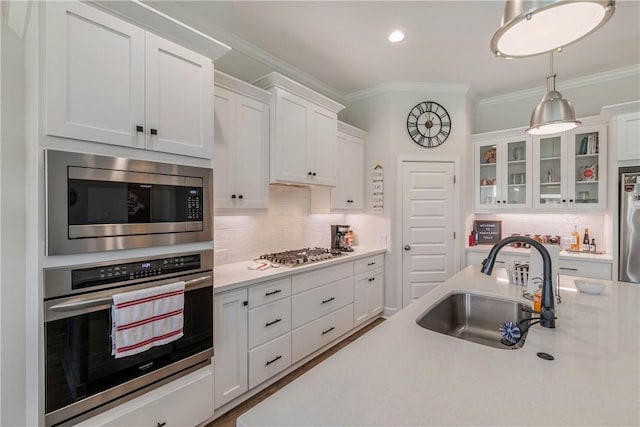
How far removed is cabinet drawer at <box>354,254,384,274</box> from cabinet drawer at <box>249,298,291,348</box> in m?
1.08

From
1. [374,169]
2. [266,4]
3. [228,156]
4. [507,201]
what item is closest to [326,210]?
[374,169]

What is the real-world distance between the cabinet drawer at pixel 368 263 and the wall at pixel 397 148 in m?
0.14

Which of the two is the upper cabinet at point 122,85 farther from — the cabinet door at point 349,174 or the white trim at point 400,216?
the white trim at point 400,216

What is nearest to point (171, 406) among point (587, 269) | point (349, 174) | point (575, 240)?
point (349, 174)

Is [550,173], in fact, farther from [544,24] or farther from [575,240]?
[544,24]

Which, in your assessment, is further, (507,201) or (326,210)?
(507,201)

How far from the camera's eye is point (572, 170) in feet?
11.2

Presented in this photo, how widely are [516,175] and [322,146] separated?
2572 millimetres

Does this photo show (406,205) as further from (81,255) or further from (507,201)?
(81,255)

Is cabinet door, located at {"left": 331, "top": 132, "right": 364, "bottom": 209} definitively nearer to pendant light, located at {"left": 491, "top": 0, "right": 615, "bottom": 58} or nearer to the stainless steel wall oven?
the stainless steel wall oven

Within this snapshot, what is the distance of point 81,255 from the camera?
4.42 feet

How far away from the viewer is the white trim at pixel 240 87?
2.21 metres

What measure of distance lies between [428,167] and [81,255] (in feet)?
11.6

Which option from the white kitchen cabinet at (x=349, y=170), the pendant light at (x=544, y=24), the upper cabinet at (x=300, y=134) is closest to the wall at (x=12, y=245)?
the upper cabinet at (x=300, y=134)
